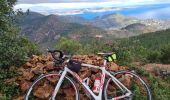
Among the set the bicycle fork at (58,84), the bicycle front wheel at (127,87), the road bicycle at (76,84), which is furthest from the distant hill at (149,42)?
the bicycle fork at (58,84)

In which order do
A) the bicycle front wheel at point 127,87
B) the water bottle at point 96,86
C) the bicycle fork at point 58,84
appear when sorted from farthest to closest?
the bicycle front wheel at point 127,87, the water bottle at point 96,86, the bicycle fork at point 58,84

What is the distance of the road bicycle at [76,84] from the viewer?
29.3 feet

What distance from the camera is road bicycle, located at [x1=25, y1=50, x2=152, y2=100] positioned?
8.95 metres

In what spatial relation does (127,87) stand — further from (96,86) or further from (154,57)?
(154,57)

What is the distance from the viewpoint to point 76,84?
9.22 m

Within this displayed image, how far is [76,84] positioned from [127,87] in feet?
4.99

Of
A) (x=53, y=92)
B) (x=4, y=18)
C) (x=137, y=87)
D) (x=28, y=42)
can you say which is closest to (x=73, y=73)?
(x=53, y=92)

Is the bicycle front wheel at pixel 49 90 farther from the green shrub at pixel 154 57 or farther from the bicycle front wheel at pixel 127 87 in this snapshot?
the green shrub at pixel 154 57

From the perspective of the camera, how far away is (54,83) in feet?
31.2

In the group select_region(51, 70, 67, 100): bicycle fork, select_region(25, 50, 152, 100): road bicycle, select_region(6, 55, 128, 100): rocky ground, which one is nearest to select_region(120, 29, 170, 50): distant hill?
select_region(6, 55, 128, 100): rocky ground

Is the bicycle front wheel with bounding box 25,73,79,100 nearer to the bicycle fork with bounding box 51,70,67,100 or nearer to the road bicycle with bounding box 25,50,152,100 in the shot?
the road bicycle with bounding box 25,50,152,100

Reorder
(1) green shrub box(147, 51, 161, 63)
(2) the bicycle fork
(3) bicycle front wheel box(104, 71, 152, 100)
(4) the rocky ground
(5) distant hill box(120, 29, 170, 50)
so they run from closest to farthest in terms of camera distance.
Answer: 1. (2) the bicycle fork
2. (3) bicycle front wheel box(104, 71, 152, 100)
3. (4) the rocky ground
4. (1) green shrub box(147, 51, 161, 63)
5. (5) distant hill box(120, 29, 170, 50)

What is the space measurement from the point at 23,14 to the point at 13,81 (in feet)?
13.2

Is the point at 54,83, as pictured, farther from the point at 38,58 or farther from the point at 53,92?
the point at 38,58
